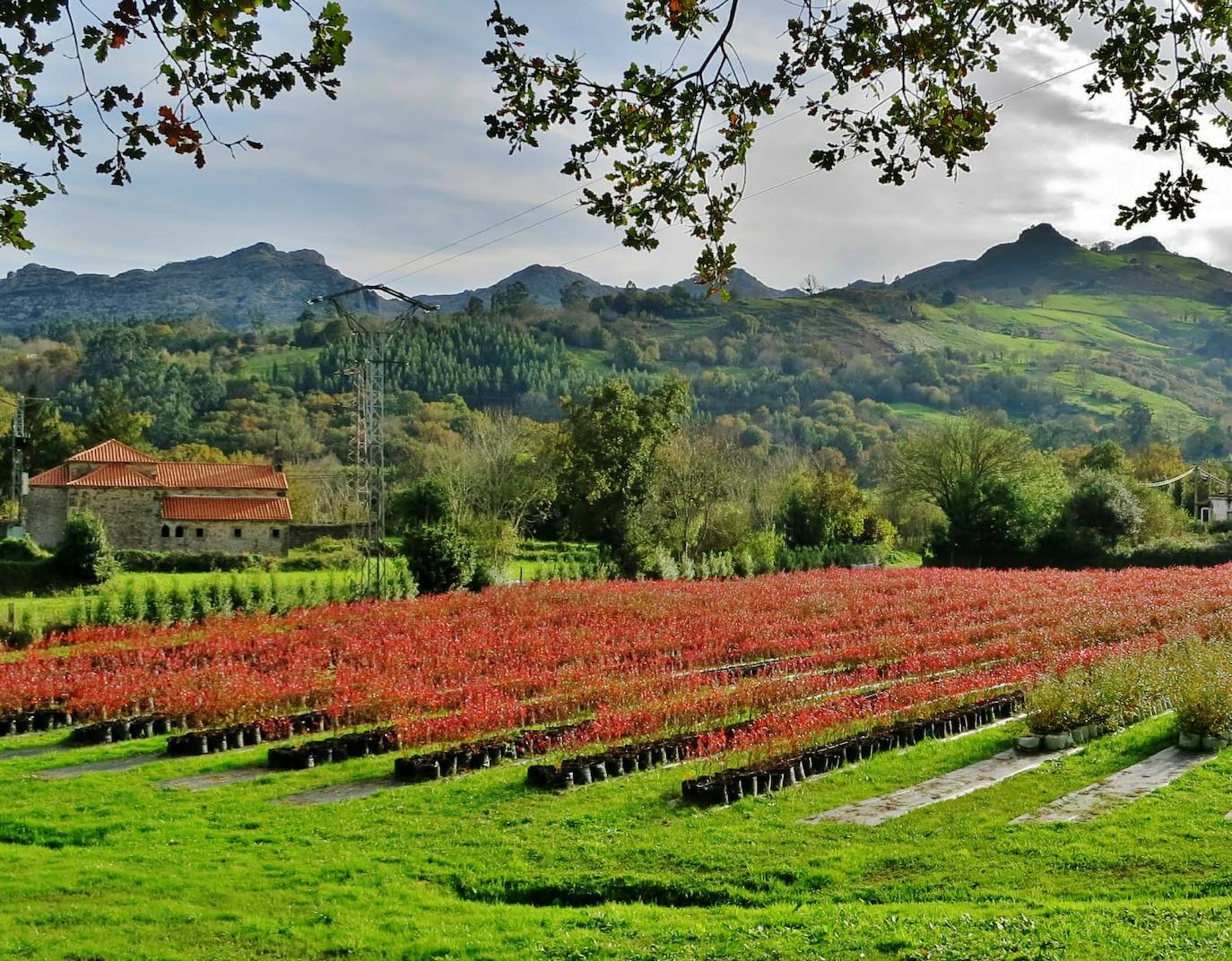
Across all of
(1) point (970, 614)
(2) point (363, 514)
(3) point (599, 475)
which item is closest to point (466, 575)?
(3) point (599, 475)

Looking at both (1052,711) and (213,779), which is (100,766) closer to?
(213,779)

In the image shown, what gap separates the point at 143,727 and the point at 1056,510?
41075mm

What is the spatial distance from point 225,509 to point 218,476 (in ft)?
8.88

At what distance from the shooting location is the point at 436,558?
102 feet

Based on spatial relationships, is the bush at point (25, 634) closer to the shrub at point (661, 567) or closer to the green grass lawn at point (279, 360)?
the shrub at point (661, 567)

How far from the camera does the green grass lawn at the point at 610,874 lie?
19.8 feet

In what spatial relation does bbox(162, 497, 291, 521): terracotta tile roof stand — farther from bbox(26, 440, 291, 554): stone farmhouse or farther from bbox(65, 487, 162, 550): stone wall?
bbox(65, 487, 162, 550): stone wall

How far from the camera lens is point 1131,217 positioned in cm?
571

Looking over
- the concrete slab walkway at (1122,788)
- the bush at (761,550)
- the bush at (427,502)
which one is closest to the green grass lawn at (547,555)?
the bush at (427,502)

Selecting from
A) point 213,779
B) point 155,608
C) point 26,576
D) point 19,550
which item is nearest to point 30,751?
point 213,779

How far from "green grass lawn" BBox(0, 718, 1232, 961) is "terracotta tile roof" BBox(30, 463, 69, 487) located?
132 ft

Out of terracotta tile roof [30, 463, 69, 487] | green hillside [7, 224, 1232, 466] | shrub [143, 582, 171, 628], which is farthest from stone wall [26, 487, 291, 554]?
green hillside [7, 224, 1232, 466]

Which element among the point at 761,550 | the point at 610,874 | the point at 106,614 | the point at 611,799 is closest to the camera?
the point at 610,874

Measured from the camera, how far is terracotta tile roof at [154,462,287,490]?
153ft
